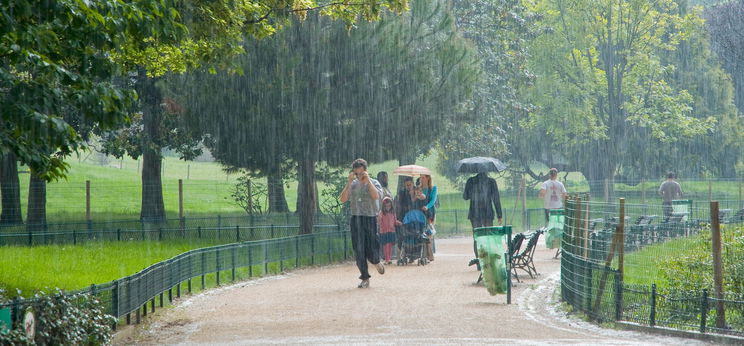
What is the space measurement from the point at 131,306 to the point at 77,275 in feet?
14.7

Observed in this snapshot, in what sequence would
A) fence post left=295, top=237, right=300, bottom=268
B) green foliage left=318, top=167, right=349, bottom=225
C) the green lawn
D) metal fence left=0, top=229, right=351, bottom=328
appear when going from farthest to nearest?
green foliage left=318, top=167, right=349, bottom=225, fence post left=295, top=237, right=300, bottom=268, the green lawn, metal fence left=0, top=229, right=351, bottom=328

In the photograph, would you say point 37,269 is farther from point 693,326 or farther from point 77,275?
point 693,326

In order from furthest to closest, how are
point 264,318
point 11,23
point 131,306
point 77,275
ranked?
point 77,275, point 264,318, point 131,306, point 11,23

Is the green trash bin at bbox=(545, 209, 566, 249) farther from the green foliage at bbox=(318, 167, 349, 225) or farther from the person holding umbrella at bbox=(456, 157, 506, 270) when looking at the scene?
the green foliage at bbox=(318, 167, 349, 225)

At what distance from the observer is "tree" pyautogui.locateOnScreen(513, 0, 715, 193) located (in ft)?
173

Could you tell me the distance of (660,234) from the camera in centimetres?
1258

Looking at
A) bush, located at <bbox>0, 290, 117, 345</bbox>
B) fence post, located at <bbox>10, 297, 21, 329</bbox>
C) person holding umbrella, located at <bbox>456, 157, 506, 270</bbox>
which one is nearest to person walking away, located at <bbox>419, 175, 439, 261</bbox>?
person holding umbrella, located at <bbox>456, 157, 506, 270</bbox>

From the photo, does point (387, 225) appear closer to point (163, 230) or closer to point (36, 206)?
point (163, 230)

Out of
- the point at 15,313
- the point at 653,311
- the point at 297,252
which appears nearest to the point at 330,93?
the point at 297,252

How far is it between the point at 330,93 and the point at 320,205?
23.2ft

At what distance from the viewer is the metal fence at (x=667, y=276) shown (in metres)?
10.2

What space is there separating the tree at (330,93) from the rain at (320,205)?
5 centimetres

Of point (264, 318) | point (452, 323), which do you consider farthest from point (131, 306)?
point (452, 323)

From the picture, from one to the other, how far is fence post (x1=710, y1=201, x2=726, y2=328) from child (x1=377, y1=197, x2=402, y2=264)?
10.5m
